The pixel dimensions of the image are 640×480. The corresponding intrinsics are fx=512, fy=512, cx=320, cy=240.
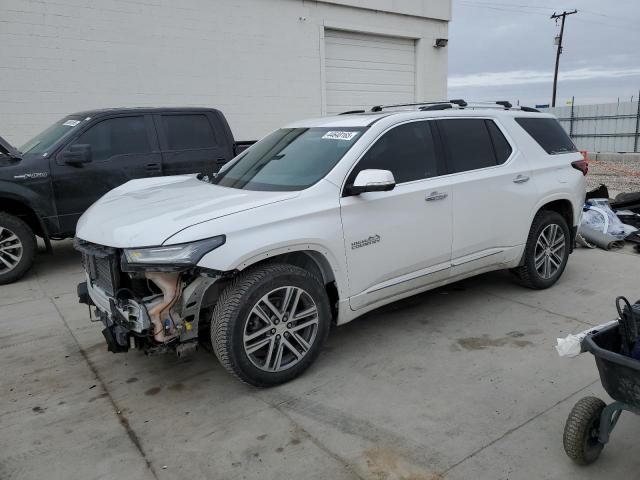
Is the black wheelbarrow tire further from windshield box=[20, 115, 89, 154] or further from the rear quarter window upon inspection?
windshield box=[20, 115, 89, 154]

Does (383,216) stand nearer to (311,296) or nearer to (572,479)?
(311,296)

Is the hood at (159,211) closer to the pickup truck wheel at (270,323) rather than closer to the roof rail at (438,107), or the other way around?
the pickup truck wheel at (270,323)

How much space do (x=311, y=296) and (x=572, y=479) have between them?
178 centimetres

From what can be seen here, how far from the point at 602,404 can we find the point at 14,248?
6.02 m

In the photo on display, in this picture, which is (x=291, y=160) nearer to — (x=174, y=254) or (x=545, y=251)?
(x=174, y=254)

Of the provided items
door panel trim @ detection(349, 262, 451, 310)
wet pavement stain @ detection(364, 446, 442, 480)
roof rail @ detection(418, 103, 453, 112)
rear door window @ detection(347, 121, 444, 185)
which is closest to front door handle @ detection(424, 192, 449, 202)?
rear door window @ detection(347, 121, 444, 185)

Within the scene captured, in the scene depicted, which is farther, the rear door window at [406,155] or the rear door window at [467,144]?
the rear door window at [467,144]

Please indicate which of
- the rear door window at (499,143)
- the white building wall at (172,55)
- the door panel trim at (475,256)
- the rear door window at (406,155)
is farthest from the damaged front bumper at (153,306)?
the white building wall at (172,55)

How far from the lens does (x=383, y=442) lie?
9.30ft

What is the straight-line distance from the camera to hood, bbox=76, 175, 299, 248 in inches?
122

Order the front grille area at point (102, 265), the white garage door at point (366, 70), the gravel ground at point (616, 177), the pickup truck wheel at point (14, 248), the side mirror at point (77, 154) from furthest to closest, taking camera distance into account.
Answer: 1. the white garage door at point (366, 70)
2. the gravel ground at point (616, 177)
3. the side mirror at point (77, 154)
4. the pickup truck wheel at point (14, 248)
5. the front grille area at point (102, 265)

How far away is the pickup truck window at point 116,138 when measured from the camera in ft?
21.3

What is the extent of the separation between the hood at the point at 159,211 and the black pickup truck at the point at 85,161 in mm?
2380

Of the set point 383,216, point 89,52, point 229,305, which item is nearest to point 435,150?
point 383,216
